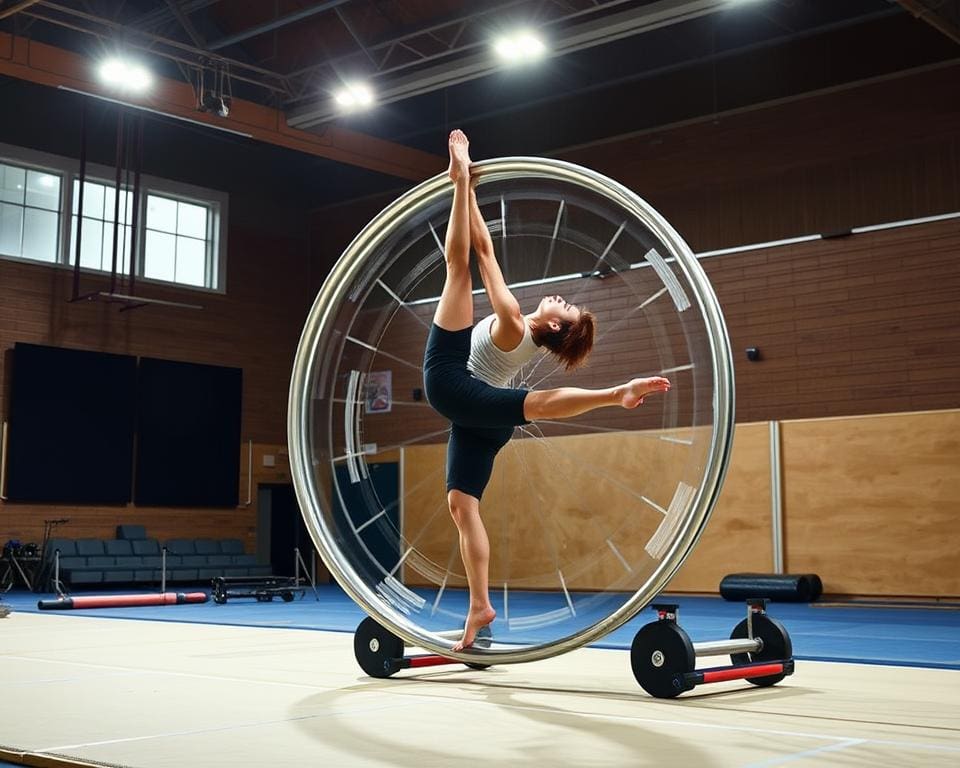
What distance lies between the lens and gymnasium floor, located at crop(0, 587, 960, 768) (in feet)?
10.9

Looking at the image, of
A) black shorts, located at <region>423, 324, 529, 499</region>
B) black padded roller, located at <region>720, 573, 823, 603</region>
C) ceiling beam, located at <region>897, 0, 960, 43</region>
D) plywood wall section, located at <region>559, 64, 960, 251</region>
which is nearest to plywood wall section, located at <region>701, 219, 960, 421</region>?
plywood wall section, located at <region>559, 64, 960, 251</region>

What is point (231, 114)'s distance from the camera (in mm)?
16453

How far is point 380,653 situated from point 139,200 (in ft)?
47.5

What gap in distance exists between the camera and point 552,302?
4.81 meters

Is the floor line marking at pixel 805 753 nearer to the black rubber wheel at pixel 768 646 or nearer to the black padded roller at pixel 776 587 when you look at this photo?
the black rubber wheel at pixel 768 646

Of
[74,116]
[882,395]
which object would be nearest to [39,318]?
[74,116]

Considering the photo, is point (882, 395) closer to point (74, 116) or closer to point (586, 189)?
point (586, 189)

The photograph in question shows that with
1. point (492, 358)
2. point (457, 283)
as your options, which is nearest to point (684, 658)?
point (492, 358)

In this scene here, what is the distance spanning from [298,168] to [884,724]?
18.5 m

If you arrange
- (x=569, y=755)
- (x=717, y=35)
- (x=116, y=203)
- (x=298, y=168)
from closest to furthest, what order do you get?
(x=569, y=755), (x=717, y=35), (x=116, y=203), (x=298, y=168)

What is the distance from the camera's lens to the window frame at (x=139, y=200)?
17547 mm

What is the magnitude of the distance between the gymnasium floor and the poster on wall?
1.43 m

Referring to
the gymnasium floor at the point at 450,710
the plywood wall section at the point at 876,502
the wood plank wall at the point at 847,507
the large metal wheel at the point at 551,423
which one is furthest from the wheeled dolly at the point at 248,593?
the large metal wheel at the point at 551,423

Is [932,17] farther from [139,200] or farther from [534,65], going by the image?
[139,200]
